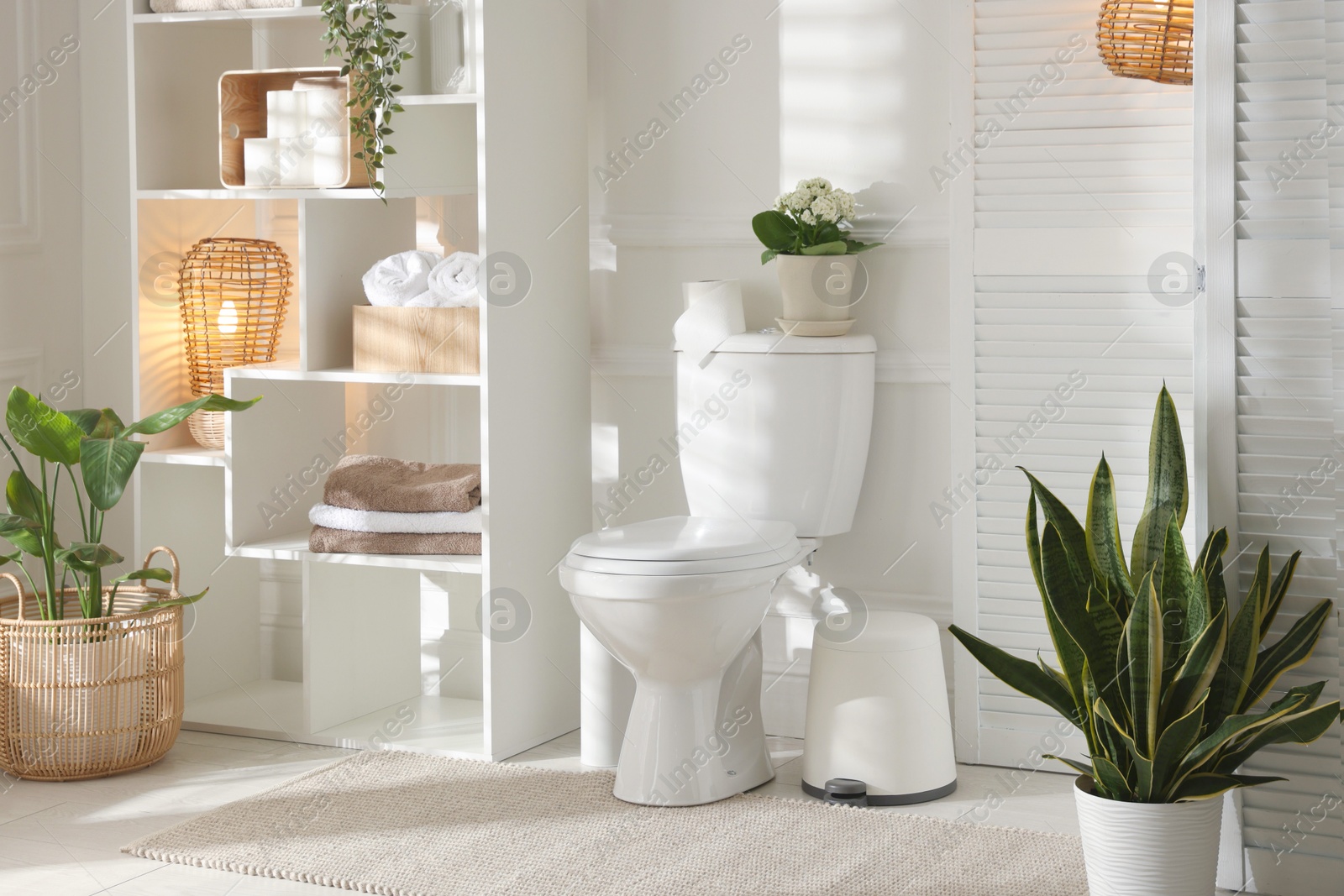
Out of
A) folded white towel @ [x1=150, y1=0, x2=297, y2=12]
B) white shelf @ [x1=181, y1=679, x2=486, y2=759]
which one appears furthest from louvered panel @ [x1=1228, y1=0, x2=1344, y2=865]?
folded white towel @ [x1=150, y1=0, x2=297, y2=12]

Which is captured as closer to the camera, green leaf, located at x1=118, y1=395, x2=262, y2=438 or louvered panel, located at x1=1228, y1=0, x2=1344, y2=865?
louvered panel, located at x1=1228, y1=0, x2=1344, y2=865

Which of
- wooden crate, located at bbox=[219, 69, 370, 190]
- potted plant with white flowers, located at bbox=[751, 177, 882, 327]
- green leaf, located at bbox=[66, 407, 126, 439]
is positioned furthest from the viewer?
wooden crate, located at bbox=[219, 69, 370, 190]

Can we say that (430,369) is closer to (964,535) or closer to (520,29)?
(520,29)

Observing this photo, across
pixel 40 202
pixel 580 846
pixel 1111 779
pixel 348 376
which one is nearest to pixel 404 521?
pixel 348 376

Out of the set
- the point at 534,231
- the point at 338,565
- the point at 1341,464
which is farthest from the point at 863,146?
the point at 338,565

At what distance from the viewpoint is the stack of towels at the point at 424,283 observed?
2697 millimetres

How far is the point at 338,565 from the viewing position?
9.41 feet

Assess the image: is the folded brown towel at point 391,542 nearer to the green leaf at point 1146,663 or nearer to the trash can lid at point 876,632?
the trash can lid at point 876,632

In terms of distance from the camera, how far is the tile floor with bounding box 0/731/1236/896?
2098 mm

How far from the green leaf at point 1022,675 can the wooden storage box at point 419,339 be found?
118 cm

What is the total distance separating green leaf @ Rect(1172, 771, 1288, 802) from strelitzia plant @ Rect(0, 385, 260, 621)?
1.74 metres

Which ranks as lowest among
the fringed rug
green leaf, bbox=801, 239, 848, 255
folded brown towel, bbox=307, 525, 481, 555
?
the fringed rug

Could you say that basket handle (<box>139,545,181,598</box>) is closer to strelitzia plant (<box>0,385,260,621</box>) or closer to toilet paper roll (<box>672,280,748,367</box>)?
strelitzia plant (<box>0,385,260,621</box>)

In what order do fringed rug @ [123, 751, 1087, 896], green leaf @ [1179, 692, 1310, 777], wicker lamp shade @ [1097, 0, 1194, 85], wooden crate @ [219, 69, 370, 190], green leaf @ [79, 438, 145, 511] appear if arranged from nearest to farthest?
green leaf @ [1179, 692, 1310, 777], fringed rug @ [123, 751, 1087, 896], wicker lamp shade @ [1097, 0, 1194, 85], green leaf @ [79, 438, 145, 511], wooden crate @ [219, 69, 370, 190]
